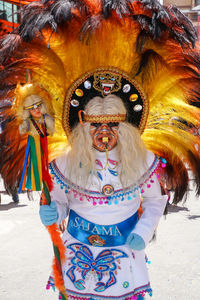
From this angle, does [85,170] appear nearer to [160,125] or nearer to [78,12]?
[160,125]

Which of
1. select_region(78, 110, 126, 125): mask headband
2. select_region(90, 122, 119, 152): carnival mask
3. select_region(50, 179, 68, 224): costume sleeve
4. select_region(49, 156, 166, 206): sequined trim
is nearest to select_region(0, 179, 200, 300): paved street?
select_region(50, 179, 68, 224): costume sleeve

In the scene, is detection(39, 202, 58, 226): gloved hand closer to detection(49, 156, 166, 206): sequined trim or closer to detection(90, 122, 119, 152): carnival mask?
detection(49, 156, 166, 206): sequined trim

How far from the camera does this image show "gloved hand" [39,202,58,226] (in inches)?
83.9

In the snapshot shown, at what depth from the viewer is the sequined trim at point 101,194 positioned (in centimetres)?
218

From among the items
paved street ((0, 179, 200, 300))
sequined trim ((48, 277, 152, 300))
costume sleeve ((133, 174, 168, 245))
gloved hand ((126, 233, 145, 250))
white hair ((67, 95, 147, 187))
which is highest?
white hair ((67, 95, 147, 187))

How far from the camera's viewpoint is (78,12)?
211cm

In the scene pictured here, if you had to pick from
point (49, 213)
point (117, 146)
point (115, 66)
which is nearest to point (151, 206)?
point (117, 146)

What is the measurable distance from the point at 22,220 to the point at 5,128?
3.70 metres

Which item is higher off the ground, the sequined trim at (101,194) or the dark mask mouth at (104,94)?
the dark mask mouth at (104,94)

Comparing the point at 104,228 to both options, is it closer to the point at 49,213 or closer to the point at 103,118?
the point at 49,213

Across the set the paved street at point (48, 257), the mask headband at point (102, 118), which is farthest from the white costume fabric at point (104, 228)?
the paved street at point (48, 257)

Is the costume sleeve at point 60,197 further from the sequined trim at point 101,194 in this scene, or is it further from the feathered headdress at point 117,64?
the feathered headdress at point 117,64

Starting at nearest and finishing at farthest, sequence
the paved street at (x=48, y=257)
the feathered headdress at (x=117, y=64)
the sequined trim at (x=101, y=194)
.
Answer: the feathered headdress at (x=117, y=64) < the sequined trim at (x=101, y=194) < the paved street at (x=48, y=257)

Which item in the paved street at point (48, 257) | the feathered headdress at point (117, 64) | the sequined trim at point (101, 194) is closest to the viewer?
the feathered headdress at point (117, 64)
